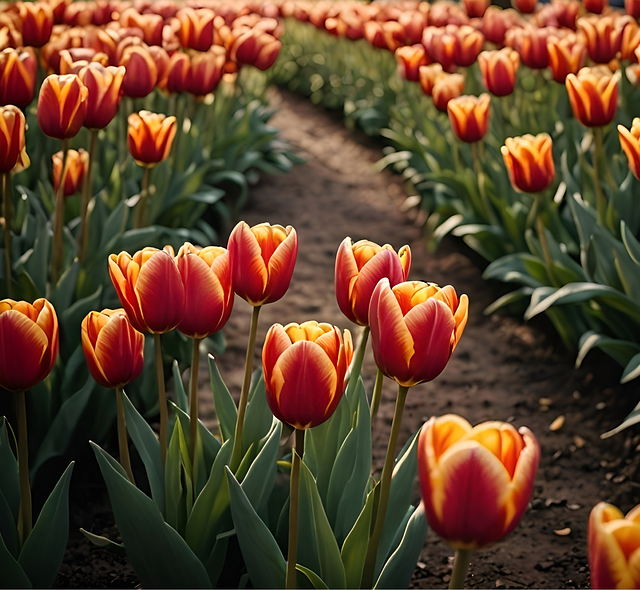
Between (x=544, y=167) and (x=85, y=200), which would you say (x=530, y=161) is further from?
(x=85, y=200)

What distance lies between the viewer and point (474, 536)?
0.73 meters

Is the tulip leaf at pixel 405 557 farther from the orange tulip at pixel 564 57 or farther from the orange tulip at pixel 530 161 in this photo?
the orange tulip at pixel 564 57

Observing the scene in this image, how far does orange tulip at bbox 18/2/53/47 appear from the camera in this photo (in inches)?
105

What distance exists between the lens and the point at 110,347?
3.90 ft

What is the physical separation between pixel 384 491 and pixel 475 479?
14.7 inches

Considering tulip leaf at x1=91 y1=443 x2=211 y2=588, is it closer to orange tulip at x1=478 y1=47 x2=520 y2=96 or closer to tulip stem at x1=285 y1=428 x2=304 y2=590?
tulip stem at x1=285 y1=428 x2=304 y2=590

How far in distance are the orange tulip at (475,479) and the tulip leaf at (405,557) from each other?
0.44 meters

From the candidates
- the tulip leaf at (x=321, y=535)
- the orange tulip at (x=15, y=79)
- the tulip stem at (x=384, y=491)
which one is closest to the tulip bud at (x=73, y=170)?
the orange tulip at (x=15, y=79)

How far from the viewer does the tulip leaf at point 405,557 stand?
116 centimetres

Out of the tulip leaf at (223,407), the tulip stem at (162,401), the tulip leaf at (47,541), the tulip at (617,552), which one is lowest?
the tulip leaf at (47,541)

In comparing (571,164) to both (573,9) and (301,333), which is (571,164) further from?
(301,333)

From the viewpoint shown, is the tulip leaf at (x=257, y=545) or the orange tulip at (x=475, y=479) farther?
the tulip leaf at (x=257, y=545)

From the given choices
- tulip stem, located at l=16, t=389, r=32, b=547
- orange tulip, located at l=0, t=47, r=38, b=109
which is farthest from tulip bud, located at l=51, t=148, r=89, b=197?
tulip stem, located at l=16, t=389, r=32, b=547

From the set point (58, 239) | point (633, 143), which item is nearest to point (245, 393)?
point (58, 239)
